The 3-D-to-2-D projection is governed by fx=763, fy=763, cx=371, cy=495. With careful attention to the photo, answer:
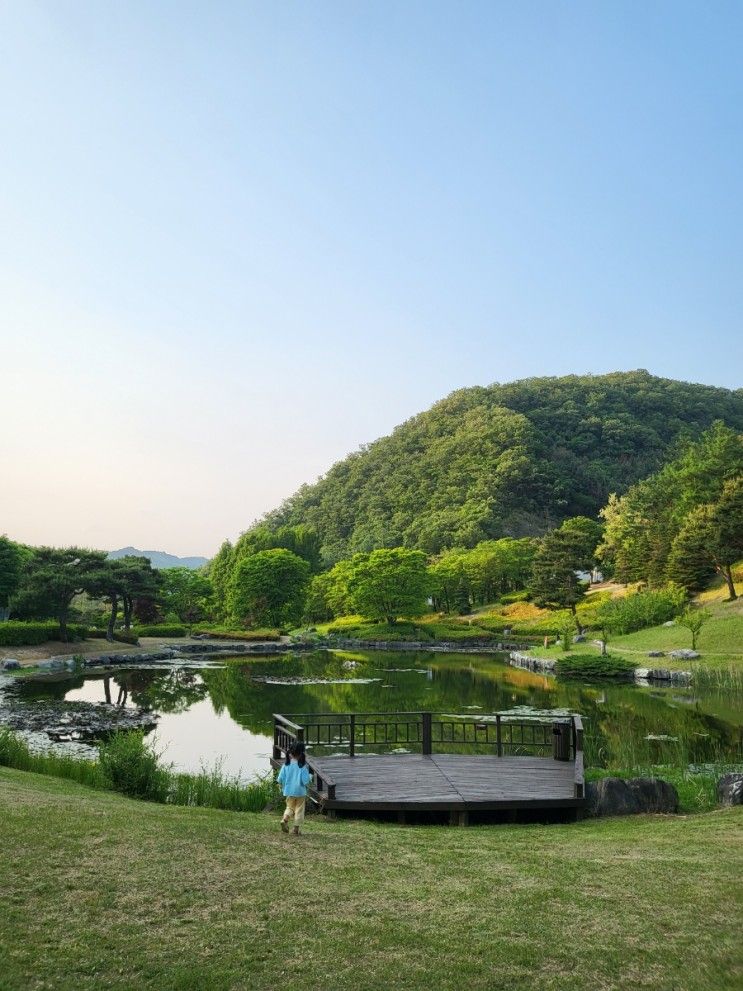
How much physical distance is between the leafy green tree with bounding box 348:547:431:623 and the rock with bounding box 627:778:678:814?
51.0 metres

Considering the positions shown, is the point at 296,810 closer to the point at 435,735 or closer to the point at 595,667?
the point at 435,735

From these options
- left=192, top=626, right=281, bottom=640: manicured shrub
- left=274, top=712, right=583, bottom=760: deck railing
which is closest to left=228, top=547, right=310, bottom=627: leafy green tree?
left=192, top=626, right=281, bottom=640: manicured shrub

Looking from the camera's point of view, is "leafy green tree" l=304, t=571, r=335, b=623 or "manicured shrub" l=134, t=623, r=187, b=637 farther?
"leafy green tree" l=304, t=571, r=335, b=623

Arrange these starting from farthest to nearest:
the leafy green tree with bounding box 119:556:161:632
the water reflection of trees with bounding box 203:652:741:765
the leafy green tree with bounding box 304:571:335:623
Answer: the leafy green tree with bounding box 304:571:335:623 → the leafy green tree with bounding box 119:556:161:632 → the water reflection of trees with bounding box 203:652:741:765

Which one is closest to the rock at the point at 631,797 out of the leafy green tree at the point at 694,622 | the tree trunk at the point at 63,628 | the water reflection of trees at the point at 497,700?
the water reflection of trees at the point at 497,700

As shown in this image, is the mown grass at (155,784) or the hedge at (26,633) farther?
the hedge at (26,633)

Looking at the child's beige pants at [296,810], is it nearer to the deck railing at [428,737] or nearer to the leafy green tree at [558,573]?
the deck railing at [428,737]

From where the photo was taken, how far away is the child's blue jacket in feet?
27.8

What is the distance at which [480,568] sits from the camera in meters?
71.6

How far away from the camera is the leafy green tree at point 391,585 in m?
62.2

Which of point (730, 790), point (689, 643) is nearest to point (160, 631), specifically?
point (689, 643)

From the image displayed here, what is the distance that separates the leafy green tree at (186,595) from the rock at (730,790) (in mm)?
58543

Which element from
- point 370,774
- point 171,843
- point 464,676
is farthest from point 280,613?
point 171,843

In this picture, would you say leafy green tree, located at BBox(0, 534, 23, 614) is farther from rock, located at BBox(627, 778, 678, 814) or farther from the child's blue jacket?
rock, located at BBox(627, 778, 678, 814)
